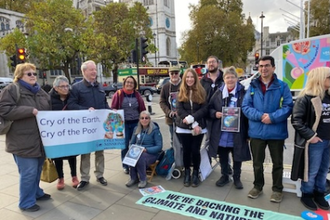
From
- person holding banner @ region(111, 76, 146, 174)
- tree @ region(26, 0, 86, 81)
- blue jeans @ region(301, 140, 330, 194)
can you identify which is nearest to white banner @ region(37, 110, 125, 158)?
person holding banner @ region(111, 76, 146, 174)

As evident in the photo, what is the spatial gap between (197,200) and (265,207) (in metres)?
0.91

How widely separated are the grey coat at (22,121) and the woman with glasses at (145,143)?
148cm

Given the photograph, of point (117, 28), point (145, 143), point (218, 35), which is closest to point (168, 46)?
point (218, 35)

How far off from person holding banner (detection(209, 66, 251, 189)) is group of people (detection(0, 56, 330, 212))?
15 mm

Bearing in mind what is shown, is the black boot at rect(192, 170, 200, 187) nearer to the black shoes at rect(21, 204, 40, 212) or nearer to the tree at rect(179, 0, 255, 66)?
the black shoes at rect(21, 204, 40, 212)

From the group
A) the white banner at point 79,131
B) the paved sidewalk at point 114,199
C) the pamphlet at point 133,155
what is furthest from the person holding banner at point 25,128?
the pamphlet at point 133,155

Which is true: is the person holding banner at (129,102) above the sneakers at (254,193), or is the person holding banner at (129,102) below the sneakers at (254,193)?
above

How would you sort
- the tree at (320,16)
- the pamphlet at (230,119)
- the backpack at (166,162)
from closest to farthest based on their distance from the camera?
the pamphlet at (230,119) → the backpack at (166,162) → the tree at (320,16)

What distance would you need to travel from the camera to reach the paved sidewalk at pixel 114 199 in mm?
3215

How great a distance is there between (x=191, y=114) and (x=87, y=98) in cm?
172

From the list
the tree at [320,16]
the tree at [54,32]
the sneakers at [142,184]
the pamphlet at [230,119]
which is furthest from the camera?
the tree at [320,16]

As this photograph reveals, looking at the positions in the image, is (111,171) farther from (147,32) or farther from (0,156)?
(147,32)

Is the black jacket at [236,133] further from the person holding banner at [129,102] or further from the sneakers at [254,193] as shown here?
the person holding banner at [129,102]

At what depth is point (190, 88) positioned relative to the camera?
393 centimetres
